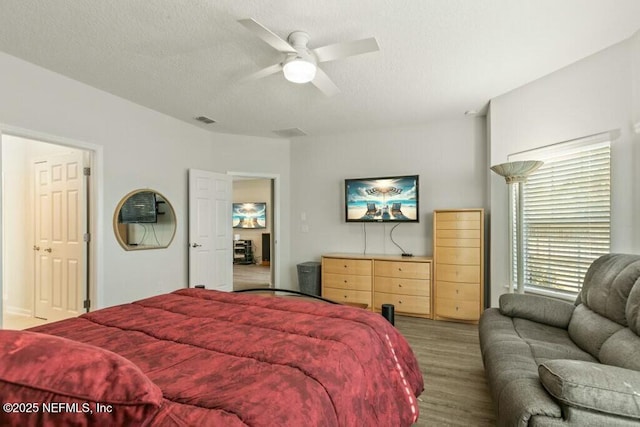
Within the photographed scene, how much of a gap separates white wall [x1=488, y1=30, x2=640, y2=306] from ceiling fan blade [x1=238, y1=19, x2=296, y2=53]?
2597mm

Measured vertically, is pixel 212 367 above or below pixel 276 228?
below

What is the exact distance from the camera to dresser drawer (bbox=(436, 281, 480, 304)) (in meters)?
3.98

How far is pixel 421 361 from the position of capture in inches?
116

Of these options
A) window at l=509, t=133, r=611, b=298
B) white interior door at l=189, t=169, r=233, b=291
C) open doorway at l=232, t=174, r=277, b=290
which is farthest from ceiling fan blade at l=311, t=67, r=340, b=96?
open doorway at l=232, t=174, r=277, b=290

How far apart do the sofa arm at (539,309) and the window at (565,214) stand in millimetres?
679

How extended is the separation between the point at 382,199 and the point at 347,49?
2908 millimetres

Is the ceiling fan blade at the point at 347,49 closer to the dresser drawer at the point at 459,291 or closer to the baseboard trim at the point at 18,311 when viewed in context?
the dresser drawer at the point at 459,291

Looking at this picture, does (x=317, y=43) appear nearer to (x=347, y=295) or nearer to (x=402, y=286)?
(x=402, y=286)

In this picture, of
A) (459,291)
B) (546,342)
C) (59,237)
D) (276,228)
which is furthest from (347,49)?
(59,237)

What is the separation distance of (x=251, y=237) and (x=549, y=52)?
874cm

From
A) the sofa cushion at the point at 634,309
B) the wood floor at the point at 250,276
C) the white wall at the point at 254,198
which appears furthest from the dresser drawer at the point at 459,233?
the white wall at the point at 254,198

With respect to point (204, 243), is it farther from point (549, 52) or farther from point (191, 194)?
point (549, 52)

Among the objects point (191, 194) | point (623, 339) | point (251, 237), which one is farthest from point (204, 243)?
point (251, 237)

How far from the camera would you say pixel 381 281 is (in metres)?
4.44
